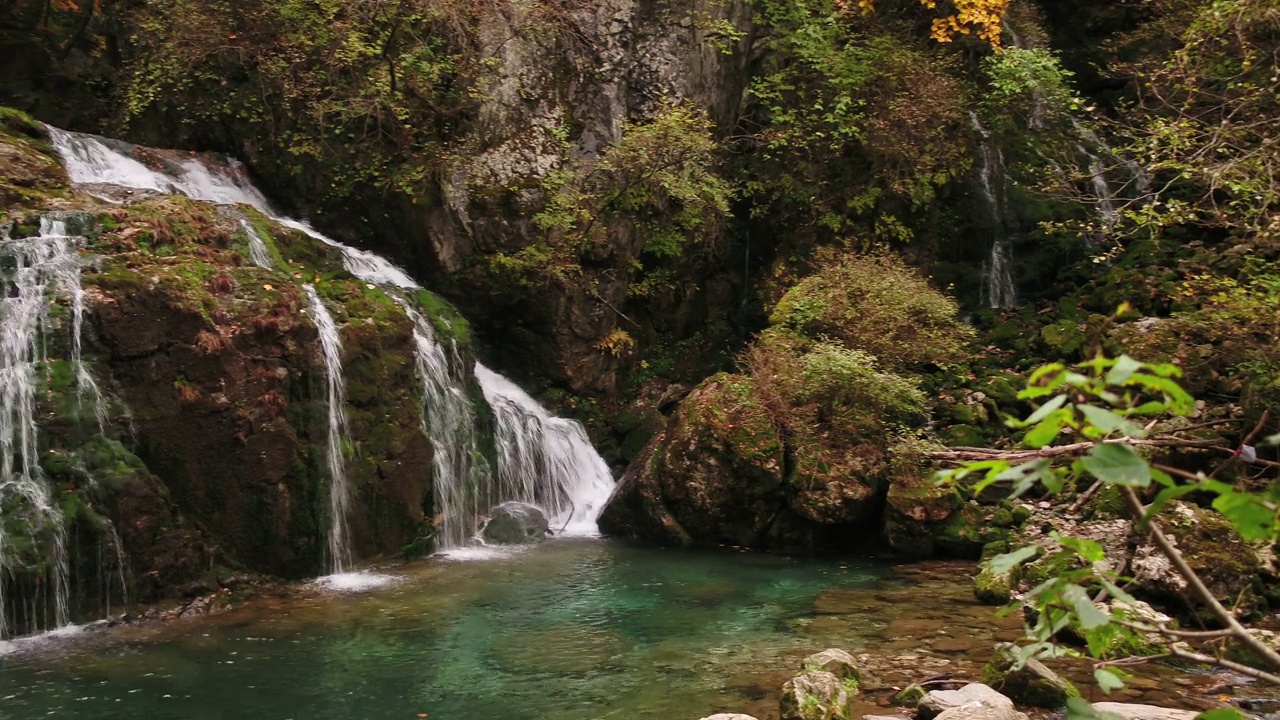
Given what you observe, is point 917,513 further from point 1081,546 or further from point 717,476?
point 1081,546

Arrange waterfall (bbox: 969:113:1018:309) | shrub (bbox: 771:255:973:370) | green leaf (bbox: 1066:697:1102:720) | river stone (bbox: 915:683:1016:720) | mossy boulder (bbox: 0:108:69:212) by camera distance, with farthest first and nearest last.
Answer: waterfall (bbox: 969:113:1018:309) < shrub (bbox: 771:255:973:370) < mossy boulder (bbox: 0:108:69:212) < river stone (bbox: 915:683:1016:720) < green leaf (bbox: 1066:697:1102:720)

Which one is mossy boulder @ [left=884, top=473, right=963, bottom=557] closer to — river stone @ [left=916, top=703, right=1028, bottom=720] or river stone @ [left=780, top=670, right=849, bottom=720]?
river stone @ [left=780, top=670, right=849, bottom=720]

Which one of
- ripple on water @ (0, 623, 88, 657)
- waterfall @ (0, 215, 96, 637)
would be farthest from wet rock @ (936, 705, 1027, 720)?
waterfall @ (0, 215, 96, 637)

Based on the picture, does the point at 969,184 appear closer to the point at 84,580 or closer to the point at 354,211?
the point at 354,211

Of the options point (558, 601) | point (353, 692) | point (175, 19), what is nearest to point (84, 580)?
point (353, 692)

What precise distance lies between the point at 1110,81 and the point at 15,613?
2041cm

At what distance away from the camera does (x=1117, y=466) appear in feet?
5.57

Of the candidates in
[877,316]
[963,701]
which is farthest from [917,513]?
[963,701]

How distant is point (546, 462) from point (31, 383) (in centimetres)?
728

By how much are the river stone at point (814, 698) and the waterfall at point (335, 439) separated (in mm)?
6548

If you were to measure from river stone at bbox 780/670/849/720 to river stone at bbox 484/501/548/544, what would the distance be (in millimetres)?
6989

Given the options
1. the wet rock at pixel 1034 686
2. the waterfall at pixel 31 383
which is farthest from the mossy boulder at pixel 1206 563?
the waterfall at pixel 31 383

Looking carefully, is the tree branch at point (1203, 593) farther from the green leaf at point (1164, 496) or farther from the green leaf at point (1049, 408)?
the green leaf at point (1049, 408)

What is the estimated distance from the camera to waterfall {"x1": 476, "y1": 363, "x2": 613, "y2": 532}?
47.3ft
